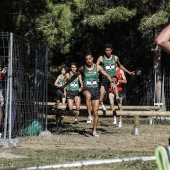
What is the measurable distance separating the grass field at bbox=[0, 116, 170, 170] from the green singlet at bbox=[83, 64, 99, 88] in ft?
4.25

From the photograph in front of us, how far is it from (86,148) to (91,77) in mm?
2972

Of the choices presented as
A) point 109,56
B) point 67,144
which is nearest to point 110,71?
point 109,56

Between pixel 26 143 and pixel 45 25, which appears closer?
pixel 26 143

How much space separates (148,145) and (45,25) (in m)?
9.63

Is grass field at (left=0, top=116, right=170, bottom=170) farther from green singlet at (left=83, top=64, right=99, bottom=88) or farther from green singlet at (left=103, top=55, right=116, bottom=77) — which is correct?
green singlet at (left=103, top=55, right=116, bottom=77)

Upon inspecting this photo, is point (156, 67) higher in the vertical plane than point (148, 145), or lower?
higher

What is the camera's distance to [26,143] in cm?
1259

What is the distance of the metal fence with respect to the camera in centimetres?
1223

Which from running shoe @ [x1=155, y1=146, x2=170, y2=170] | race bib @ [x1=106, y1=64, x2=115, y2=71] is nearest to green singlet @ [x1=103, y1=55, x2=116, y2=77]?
race bib @ [x1=106, y1=64, x2=115, y2=71]

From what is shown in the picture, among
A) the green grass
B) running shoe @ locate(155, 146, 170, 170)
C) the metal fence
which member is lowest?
the green grass

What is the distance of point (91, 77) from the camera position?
1441 cm

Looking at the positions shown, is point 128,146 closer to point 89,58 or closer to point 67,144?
point 67,144

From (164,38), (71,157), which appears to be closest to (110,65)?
(71,157)

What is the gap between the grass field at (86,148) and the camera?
919cm
